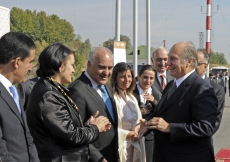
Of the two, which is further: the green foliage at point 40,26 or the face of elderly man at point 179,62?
the green foliage at point 40,26

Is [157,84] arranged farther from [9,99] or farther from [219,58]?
[219,58]

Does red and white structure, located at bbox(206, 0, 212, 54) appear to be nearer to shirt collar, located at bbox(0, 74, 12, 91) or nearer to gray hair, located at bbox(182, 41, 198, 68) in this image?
gray hair, located at bbox(182, 41, 198, 68)

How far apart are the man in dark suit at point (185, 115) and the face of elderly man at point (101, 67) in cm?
62

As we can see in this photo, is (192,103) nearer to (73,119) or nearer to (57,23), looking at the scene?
(73,119)

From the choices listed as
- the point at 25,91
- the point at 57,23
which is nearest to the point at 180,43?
the point at 25,91

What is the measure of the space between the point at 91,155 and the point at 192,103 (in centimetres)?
96

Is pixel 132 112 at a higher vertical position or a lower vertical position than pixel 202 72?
lower

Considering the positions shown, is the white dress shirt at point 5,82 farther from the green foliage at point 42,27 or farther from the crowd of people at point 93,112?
the green foliage at point 42,27

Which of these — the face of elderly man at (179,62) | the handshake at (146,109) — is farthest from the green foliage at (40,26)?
the face of elderly man at (179,62)

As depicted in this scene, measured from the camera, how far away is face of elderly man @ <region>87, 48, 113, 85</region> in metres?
4.31

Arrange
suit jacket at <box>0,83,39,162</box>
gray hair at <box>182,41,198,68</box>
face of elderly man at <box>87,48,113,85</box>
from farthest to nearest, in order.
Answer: face of elderly man at <box>87,48,113,85</box> < gray hair at <box>182,41,198,68</box> < suit jacket at <box>0,83,39,162</box>

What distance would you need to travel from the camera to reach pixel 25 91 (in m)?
5.69

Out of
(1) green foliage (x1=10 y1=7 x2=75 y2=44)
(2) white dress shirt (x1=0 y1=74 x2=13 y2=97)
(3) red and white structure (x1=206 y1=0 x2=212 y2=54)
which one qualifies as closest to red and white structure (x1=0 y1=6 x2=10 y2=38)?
(2) white dress shirt (x1=0 y1=74 x2=13 y2=97)

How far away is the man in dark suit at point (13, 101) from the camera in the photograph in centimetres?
286
